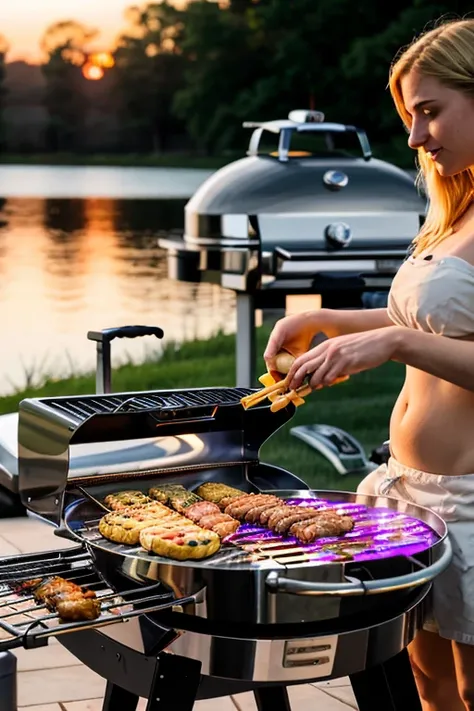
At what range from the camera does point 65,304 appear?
6.48 m

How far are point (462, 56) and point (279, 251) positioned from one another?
2.80 meters

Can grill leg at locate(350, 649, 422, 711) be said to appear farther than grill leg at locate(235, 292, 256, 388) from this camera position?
No

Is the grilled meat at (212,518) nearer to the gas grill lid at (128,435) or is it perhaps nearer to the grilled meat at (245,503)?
the grilled meat at (245,503)

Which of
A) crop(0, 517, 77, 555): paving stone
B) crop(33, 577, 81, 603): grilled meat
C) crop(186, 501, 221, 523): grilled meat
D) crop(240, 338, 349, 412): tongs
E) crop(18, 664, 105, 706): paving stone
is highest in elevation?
crop(240, 338, 349, 412): tongs

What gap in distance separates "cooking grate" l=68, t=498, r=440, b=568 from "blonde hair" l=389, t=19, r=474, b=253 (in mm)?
586

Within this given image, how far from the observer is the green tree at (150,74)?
6941 millimetres

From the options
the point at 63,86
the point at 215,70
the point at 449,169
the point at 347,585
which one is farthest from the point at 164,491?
the point at 215,70

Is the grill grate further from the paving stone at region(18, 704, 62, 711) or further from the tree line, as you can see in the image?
the tree line

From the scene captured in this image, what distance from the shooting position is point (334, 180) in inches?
199

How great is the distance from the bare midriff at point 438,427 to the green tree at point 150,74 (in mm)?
4940

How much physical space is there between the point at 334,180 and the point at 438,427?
9.74 ft

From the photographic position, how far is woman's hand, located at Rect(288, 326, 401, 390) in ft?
6.51

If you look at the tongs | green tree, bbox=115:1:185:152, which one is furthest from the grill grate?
green tree, bbox=115:1:185:152

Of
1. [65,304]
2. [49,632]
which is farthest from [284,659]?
[65,304]
